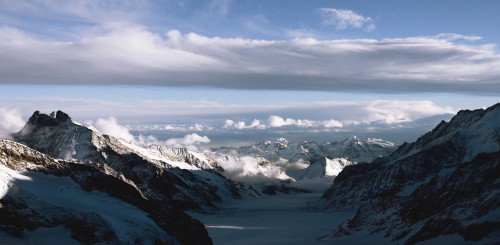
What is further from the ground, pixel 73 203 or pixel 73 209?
pixel 73 203

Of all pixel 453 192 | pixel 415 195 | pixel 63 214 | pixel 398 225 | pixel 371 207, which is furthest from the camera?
pixel 371 207

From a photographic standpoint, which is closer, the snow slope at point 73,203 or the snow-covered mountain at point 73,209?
the snow-covered mountain at point 73,209

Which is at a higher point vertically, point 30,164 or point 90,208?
point 30,164

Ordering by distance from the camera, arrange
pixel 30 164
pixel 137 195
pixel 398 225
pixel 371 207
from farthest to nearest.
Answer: pixel 371 207 < pixel 398 225 < pixel 137 195 < pixel 30 164

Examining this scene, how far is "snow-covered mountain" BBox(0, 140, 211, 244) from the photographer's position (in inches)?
2655

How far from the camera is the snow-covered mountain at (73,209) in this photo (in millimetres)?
67438

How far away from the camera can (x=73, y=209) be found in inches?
2916


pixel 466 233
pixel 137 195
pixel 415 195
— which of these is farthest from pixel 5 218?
pixel 415 195

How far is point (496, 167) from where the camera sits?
118 m

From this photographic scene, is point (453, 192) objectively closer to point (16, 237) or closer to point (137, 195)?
point (137, 195)

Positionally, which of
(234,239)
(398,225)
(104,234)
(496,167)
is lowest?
(234,239)

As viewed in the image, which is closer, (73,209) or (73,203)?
(73,209)

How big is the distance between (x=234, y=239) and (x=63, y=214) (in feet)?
317

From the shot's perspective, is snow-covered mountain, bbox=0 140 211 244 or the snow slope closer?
snow-covered mountain, bbox=0 140 211 244
